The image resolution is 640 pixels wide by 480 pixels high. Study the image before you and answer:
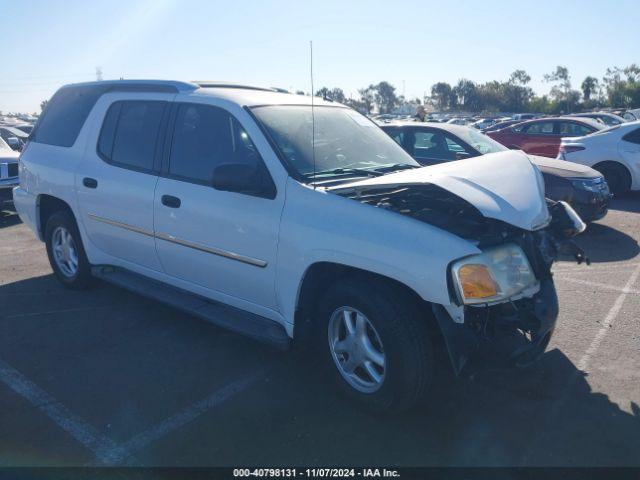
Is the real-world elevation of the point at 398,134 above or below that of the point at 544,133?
above

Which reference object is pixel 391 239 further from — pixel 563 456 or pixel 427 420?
pixel 563 456

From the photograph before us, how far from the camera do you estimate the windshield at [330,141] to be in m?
3.93

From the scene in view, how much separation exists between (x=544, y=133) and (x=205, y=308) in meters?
12.3

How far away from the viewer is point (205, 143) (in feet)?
14.1

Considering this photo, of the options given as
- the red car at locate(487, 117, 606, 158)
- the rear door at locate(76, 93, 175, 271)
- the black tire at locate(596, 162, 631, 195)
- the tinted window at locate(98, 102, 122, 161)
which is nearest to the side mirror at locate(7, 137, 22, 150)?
the red car at locate(487, 117, 606, 158)

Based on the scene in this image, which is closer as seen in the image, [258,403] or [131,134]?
[258,403]

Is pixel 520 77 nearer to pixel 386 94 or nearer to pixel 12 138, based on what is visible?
pixel 386 94

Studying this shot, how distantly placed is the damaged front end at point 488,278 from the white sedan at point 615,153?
829 cm

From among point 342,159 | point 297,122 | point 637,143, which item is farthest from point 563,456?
point 637,143

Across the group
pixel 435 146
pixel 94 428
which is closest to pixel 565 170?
pixel 435 146

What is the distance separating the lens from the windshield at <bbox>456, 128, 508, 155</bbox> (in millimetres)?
8375

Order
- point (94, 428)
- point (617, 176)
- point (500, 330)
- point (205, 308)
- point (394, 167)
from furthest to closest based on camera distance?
point (617, 176) → point (394, 167) → point (205, 308) → point (94, 428) → point (500, 330)

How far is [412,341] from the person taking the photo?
3.13 meters

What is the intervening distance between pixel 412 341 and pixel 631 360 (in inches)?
82.1
